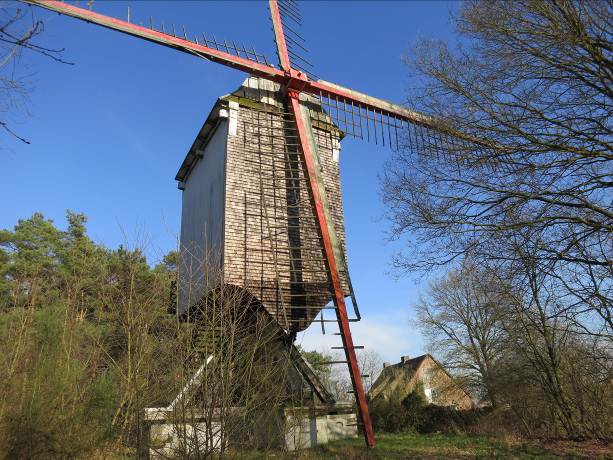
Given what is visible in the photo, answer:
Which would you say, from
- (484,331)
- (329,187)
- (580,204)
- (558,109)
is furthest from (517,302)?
(484,331)

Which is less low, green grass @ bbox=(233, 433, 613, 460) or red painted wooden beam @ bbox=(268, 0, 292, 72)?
red painted wooden beam @ bbox=(268, 0, 292, 72)

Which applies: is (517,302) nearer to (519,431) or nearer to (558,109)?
(558,109)

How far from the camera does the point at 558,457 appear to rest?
29.7 ft

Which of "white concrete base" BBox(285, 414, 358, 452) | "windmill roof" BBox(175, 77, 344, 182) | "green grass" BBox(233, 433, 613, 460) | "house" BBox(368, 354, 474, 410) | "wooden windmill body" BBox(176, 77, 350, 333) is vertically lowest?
"green grass" BBox(233, 433, 613, 460)

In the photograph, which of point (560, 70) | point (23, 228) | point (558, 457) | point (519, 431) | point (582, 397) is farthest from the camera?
point (23, 228)

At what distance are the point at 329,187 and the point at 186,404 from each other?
7.61 m

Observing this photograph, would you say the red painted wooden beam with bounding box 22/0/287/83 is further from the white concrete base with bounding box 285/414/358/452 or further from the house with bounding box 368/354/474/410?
the house with bounding box 368/354/474/410

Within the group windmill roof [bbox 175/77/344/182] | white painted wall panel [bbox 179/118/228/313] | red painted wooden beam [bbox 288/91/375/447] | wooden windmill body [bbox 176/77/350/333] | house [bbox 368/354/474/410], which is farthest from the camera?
house [bbox 368/354/474/410]

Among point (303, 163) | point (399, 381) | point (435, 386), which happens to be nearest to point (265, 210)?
point (303, 163)

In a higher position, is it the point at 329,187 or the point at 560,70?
the point at 329,187

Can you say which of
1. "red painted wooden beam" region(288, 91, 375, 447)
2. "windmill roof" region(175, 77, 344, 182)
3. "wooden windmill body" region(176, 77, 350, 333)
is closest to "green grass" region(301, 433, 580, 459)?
"red painted wooden beam" region(288, 91, 375, 447)

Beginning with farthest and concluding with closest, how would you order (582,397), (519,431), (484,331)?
1. (484,331)
2. (519,431)
3. (582,397)

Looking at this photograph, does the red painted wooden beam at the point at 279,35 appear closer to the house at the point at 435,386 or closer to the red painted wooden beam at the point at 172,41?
the red painted wooden beam at the point at 172,41

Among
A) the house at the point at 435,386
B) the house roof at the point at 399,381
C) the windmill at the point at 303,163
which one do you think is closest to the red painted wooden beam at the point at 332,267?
the windmill at the point at 303,163
